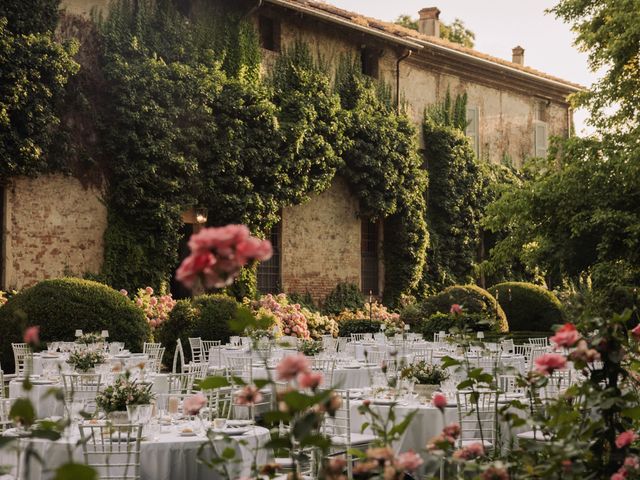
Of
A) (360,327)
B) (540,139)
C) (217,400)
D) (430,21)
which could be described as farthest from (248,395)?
(540,139)

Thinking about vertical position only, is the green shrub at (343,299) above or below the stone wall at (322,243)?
below

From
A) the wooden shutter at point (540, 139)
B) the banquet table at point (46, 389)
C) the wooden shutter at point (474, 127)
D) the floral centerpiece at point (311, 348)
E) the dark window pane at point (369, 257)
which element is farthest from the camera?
the wooden shutter at point (540, 139)

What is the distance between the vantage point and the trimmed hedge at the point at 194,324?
51.6 ft

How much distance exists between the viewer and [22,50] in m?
16.7

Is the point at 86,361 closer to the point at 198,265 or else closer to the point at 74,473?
the point at 198,265

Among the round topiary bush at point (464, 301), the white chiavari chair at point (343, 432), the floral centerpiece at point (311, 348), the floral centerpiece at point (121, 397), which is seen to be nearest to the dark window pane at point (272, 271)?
the round topiary bush at point (464, 301)

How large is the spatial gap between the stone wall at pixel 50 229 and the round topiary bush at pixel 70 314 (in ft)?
9.63

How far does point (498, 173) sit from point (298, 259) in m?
8.20

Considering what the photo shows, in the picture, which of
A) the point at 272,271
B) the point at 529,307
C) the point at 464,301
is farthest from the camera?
the point at 529,307

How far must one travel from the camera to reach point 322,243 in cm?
2286

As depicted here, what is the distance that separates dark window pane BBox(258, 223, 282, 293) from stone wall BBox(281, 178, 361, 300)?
0.14m

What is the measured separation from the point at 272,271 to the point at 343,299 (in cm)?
208

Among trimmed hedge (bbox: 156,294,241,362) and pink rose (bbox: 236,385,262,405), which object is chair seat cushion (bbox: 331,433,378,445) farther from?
trimmed hedge (bbox: 156,294,241,362)

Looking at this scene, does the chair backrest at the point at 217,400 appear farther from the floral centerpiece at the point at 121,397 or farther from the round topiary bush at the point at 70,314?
the round topiary bush at the point at 70,314
